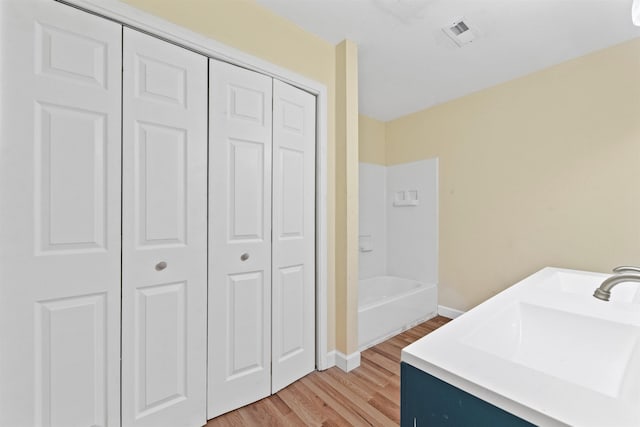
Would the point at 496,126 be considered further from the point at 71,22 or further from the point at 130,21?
the point at 71,22

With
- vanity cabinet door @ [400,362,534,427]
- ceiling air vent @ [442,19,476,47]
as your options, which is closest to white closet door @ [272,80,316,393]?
ceiling air vent @ [442,19,476,47]

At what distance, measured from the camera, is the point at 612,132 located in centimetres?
199

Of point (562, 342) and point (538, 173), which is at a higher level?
point (538, 173)

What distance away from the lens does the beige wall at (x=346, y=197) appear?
201 cm

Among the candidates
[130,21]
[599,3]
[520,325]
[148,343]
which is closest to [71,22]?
[130,21]

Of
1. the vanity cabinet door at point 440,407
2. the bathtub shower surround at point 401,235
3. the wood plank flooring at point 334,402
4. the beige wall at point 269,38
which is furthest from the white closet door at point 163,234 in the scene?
the bathtub shower surround at point 401,235

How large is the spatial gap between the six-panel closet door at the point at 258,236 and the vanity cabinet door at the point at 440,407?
1107mm

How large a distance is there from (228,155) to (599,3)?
2324 mm

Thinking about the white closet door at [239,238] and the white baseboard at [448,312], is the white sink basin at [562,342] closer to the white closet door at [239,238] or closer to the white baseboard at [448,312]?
the white closet door at [239,238]

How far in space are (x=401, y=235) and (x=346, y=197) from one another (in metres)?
1.66

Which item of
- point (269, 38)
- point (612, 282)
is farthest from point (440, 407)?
point (269, 38)

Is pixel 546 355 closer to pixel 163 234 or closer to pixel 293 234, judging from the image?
pixel 293 234

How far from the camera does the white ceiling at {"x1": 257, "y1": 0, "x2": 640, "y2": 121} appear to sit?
5.41 feet

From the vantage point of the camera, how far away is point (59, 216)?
112 centimetres
